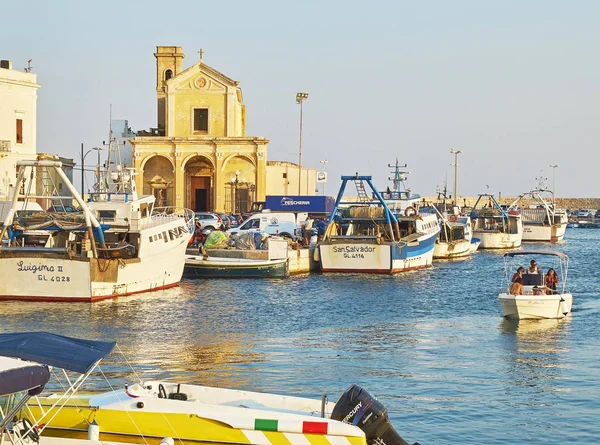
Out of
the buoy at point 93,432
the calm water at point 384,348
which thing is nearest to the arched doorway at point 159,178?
the calm water at point 384,348

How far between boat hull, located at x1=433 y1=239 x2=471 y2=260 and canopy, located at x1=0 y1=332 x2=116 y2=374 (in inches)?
2042

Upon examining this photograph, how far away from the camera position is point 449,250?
65.8 m

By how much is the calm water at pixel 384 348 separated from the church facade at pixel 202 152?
29.8 metres

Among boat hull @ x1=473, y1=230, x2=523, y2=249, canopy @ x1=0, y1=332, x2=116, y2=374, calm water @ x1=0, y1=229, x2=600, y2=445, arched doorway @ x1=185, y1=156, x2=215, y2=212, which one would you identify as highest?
arched doorway @ x1=185, y1=156, x2=215, y2=212

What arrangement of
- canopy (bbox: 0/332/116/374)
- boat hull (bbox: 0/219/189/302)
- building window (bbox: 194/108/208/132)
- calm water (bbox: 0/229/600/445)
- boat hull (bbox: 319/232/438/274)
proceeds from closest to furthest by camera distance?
canopy (bbox: 0/332/116/374) → calm water (bbox: 0/229/600/445) → boat hull (bbox: 0/219/189/302) → boat hull (bbox: 319/232/438/274) → building window (bbox: 194/108/208/132)

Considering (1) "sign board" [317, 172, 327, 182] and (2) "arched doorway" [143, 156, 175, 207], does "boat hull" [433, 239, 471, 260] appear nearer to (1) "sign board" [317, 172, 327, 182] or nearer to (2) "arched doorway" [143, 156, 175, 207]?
(2) "arched doorway" [143, 156, 175, 207]

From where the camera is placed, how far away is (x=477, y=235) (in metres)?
78.9

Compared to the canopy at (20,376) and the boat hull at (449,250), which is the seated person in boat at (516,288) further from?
the boat hull at (449,250)

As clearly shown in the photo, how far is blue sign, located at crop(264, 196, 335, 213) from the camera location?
70.2 meters

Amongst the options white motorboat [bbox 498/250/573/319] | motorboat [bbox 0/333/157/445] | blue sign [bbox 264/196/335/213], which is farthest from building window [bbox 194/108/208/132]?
motorboat [bbox 0/333/157/445]

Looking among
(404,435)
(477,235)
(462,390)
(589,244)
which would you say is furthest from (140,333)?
(589,244)

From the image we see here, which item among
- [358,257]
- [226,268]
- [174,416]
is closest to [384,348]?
[174,416]

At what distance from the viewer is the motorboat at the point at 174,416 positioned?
44.7ft

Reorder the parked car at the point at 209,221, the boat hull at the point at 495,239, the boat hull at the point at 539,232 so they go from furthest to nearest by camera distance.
Answer: the boat hull at the point at 539,232 < the boat hull at the point at 495,239 < the parked car at the point at 209,221
